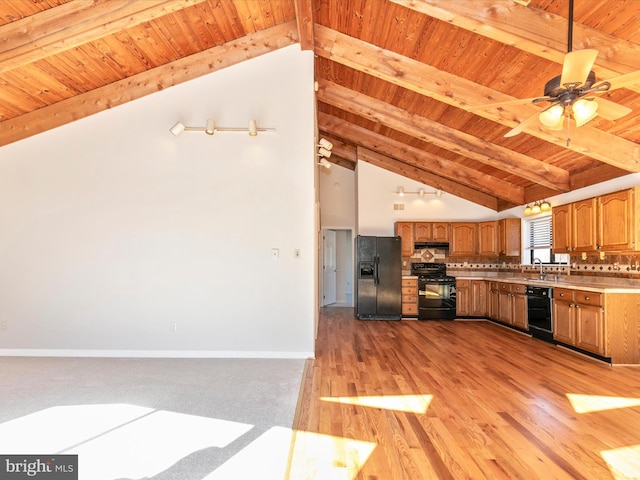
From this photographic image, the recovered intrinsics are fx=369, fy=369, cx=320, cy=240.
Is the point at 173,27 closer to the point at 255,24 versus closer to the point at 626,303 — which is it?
the point at 255,24

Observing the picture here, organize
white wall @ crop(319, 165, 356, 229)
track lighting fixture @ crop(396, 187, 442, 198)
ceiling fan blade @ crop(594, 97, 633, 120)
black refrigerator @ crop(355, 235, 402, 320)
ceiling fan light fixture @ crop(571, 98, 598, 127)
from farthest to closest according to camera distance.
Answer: white wall @ crop(319, 165, 356, 229) → track lighting fixture @ crop(396, 187, 442, 198) → black refrigerator @ crop(355, 235, 402, 320) → ceiling fan blade @ crop(594, 97, 633, 120) → ceiling fan light fixture @ crop(571, 98, 598, 127)

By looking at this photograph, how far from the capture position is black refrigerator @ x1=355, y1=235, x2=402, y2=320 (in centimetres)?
714

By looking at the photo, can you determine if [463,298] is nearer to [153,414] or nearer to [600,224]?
[600,224]

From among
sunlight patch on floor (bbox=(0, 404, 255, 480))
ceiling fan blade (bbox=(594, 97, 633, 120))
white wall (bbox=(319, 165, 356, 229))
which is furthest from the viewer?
white wall (bbox=(319, 165, 356, 229))

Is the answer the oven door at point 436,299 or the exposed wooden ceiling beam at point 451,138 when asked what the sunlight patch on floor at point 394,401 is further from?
the oven door at point 436,299

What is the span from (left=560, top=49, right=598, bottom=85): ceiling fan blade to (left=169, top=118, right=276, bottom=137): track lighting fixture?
3.06 meters

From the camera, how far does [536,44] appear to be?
2.89 metres

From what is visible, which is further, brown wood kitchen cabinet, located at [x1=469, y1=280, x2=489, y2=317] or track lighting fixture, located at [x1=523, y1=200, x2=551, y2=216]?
brown wood kitchen cabinet, located at [x1=469, y1=280, x2=489, y2=317]

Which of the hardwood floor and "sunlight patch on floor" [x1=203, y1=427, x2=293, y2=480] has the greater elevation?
"sunlight patch on floor" [x1=203, y1=427, x2=293, y2=480]

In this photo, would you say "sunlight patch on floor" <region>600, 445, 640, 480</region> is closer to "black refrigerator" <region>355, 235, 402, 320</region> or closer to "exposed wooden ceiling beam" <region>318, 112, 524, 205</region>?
"black refrigerator" <region>355, 235, 402, 320</region>

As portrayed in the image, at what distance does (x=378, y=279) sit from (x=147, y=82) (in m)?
5.00

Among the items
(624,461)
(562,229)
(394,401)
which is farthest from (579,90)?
(562,229)

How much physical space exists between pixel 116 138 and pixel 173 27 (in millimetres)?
1528

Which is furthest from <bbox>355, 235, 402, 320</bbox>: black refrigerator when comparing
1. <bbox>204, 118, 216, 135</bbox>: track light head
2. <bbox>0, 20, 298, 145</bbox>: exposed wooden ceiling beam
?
<bbox>0, 20, 298, 145</bbox>: exposed wooden ceiling beam
